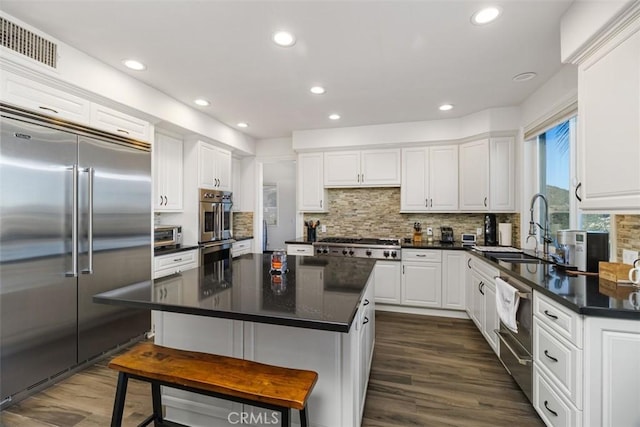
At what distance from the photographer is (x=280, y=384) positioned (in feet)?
4.23

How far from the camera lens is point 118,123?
2713mm

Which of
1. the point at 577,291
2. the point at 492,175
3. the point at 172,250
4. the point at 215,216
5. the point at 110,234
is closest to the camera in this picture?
the point at 577,291

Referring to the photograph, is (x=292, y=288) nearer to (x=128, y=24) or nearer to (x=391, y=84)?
(x=128, y=24)

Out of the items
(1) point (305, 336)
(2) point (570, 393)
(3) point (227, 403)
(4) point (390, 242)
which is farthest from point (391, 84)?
(3) point (227, 403)

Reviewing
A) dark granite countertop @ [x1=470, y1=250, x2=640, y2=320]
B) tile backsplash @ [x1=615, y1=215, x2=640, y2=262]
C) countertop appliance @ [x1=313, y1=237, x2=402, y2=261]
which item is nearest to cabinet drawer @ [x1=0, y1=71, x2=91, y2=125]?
countertop appliance @ [x1=313, y1=237, x2=402, y2=261]

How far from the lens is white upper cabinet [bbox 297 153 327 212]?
A: 462 cm

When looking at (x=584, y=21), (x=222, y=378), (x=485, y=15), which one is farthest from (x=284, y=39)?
(x=222, y=378)

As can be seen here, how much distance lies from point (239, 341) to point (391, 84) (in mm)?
2653

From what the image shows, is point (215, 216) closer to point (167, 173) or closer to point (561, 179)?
point (167, 173)

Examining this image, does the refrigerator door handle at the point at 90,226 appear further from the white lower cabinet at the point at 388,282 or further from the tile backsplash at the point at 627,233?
the tile backsplash at the point at 627,233

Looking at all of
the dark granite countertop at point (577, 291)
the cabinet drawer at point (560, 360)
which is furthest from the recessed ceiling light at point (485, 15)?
the cabinet drawer at point (560, 360)

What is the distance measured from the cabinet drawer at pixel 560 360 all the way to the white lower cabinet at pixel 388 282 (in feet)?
6.81

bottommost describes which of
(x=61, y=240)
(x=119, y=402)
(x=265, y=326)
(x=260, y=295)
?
(x=119, y=402)

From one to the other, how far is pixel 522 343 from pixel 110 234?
11.4 ft
